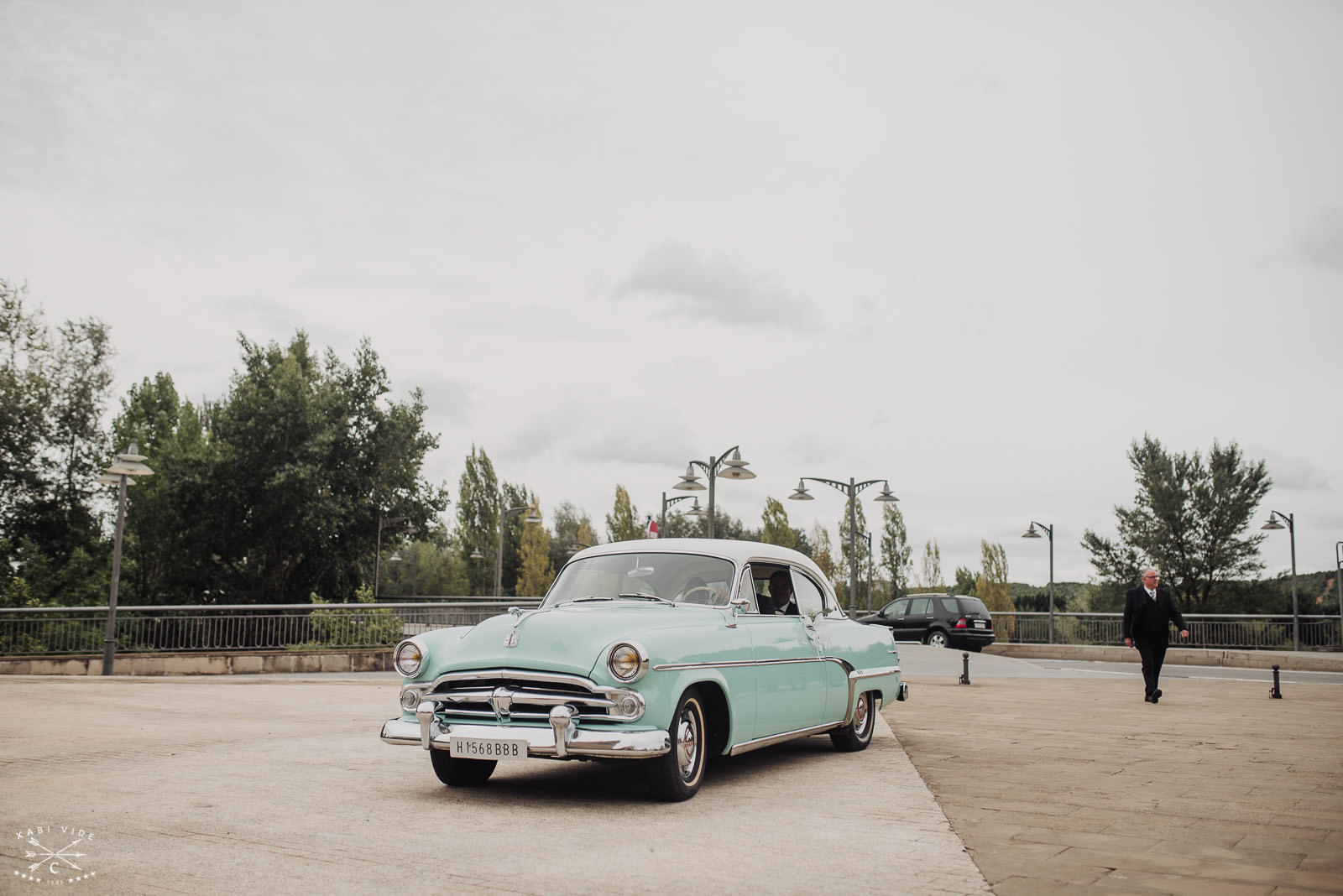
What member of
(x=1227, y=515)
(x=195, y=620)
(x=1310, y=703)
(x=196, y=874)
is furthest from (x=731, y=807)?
(x=1227, y=515)

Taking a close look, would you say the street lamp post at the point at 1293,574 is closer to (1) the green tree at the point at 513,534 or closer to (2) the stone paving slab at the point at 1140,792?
(2) the stone paving slab at the point at 1140,792

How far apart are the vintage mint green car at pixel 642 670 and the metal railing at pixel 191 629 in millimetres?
13852

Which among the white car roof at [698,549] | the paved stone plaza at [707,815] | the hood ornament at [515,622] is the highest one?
the white car roof at [698,549]

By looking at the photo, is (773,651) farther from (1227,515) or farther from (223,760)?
(1227,515)

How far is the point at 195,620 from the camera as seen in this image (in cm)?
2281

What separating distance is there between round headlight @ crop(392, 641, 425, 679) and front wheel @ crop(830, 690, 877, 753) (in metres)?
3.87

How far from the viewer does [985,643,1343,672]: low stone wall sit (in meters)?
28.1

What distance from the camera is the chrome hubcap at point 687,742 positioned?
704 cm

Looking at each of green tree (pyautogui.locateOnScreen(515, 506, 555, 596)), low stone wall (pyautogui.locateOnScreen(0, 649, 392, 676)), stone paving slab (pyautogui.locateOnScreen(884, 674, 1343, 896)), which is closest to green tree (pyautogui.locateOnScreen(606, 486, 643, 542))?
green tree (pyautogui.locateOnScreen(515, 506, 555, 596))

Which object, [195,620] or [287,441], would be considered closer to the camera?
[195,620]

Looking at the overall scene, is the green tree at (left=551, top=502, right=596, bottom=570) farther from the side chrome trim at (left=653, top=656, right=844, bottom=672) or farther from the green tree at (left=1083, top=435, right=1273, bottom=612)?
the side chrome trim at (left=653, top=656, right=844, bottom=672)

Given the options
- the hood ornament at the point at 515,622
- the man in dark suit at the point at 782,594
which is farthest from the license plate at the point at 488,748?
the man in dark suit at the point at 782,594

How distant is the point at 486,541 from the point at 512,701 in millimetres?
70506

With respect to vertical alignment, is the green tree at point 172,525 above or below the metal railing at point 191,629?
above
